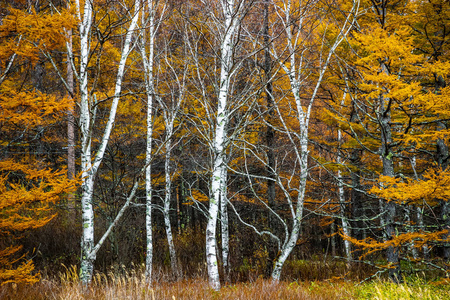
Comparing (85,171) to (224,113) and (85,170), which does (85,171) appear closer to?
(85,170)

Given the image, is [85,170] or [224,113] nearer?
[85,170]

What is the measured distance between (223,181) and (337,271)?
16.0 feet

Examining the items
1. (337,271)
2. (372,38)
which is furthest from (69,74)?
(337,271)

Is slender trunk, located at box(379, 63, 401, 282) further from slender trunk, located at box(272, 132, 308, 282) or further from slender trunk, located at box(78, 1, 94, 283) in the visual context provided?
slender trunk, located at box(78, 1, 94, 283)

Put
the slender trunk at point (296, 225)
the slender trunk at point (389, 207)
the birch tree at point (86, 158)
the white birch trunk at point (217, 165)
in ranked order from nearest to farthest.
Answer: the birch tree at point (86, 158) < the white birch trunk at point (217, 165) < the slender trunk at point (389, 207) < the slender trunk at point (296, 225)

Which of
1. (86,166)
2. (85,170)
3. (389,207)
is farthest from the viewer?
(389,207)

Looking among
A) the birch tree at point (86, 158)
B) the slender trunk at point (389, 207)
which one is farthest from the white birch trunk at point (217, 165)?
the slender trunk at point (389, 207)

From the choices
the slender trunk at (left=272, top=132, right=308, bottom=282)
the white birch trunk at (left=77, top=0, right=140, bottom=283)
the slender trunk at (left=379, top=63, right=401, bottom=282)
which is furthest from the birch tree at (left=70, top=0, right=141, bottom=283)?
the slender trunk at (left=379, top=63, right=401, bottom=282)

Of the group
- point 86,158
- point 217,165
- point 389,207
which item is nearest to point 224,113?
point 217,165

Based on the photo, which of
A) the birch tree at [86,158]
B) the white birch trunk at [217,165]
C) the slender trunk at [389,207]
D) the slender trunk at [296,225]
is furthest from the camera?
the slender trunk at [296,225]

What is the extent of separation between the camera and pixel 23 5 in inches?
383

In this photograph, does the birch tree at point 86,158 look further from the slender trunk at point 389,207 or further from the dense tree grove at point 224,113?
the slender trunk at point 389,207

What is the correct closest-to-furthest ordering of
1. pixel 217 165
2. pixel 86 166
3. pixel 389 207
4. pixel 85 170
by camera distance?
1. pixel 85 170
2. pixel 217 165
3. pixel 86 166
4. pixel 389 207

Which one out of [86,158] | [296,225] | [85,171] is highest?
[86,158]
